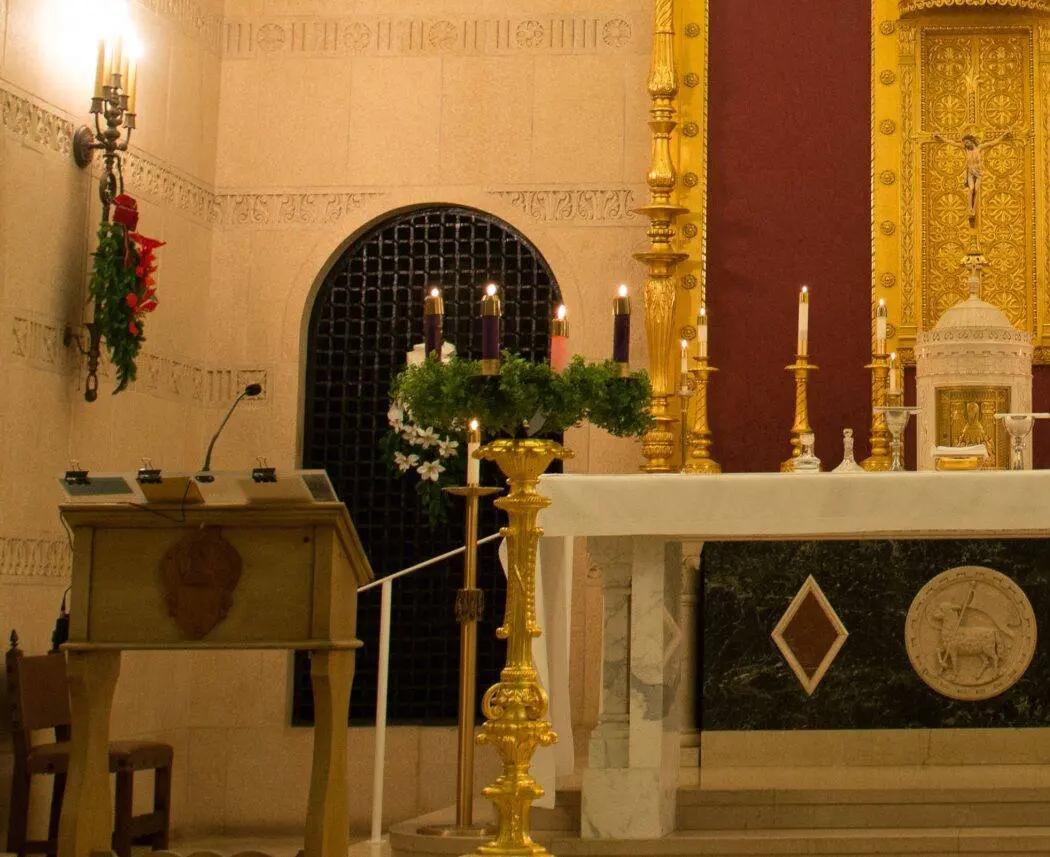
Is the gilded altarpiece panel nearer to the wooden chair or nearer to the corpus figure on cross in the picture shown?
the corpus figure on cross

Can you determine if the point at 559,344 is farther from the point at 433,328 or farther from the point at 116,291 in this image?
the point at 116,291

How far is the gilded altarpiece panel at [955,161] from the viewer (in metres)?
8.13

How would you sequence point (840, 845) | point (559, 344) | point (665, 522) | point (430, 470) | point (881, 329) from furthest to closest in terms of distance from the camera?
point (430, 470) < point (881, 329) < point (665, 522) < point (840, 845) < point (559, 344)

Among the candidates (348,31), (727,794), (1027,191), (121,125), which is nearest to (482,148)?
(348,31)

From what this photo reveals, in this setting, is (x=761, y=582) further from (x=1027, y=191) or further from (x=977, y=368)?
(x=1027, y=191)

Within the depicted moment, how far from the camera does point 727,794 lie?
5863 millimetres

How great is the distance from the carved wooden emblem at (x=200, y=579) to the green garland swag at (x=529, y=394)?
75cm

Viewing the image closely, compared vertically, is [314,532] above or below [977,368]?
below

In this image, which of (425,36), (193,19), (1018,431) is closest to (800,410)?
(1018,431)

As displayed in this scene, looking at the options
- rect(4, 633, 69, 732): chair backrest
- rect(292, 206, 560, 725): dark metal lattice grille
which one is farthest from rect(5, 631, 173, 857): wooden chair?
rect(292, 206, 560, 725): dark metal lattice grille

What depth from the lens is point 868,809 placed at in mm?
5820

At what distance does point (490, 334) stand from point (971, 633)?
8.79ft

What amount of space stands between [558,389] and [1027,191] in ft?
14.8

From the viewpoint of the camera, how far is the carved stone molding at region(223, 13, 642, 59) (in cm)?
877
